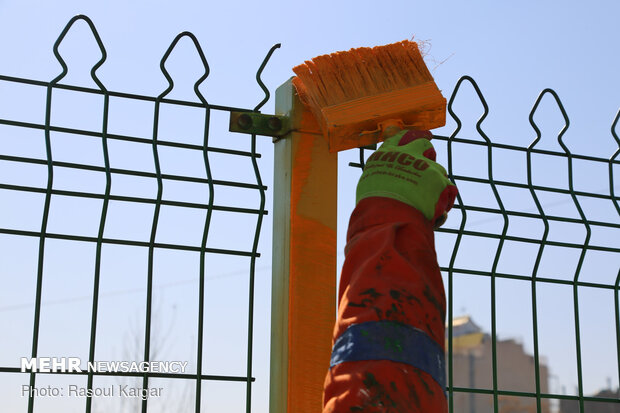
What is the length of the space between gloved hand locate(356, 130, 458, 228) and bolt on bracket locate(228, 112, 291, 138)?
42cm

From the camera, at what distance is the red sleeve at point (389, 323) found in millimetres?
1881

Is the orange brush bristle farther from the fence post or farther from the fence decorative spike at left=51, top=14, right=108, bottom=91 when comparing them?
the fence decorative spike at left=51, top=14, right=108, bottom=91

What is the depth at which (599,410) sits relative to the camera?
89.9 ft

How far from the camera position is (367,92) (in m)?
2.43

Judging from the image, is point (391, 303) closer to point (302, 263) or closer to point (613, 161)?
point (302, 263)

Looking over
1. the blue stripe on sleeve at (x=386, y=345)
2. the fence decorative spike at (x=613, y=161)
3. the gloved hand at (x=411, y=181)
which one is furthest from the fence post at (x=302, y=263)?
the fence decorative spike at (x=613, y=161)

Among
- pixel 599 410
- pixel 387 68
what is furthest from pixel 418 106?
pixel 599 410

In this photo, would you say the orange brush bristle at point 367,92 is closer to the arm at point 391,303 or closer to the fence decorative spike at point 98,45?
the arm at point 391,303

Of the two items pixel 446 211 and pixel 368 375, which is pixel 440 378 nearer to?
pixel 368 375

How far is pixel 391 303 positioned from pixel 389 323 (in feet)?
0.16

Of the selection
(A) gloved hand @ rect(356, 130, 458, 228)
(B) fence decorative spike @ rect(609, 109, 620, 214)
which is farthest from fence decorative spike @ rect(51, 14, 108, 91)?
(B) fence decorative spike @ rect(609, 109, 620, 214)

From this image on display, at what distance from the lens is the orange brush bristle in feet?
7.88

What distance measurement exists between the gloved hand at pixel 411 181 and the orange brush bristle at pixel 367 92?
20cm

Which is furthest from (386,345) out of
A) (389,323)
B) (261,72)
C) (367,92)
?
(261,72)
